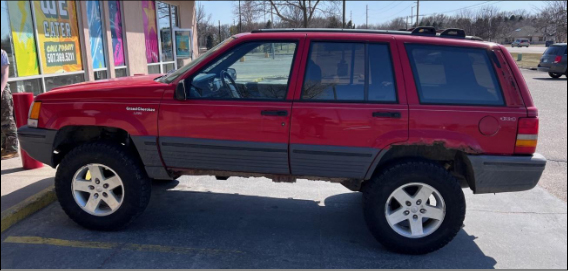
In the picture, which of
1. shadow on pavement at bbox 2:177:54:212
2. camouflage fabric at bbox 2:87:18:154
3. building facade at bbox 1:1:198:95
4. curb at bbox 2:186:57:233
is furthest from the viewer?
building facade at bbox 1:1:198:95

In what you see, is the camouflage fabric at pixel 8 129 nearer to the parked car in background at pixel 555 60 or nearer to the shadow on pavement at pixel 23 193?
the shadow on pavement at pixel 23 193

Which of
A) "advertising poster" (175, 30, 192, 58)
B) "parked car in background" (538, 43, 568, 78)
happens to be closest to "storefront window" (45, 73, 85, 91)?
"advertising poster" (175, 30, 192, 58)

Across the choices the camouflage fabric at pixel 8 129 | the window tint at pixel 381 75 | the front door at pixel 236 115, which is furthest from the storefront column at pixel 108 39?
the window tint at pixel 381 75

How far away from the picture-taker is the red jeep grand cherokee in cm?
350

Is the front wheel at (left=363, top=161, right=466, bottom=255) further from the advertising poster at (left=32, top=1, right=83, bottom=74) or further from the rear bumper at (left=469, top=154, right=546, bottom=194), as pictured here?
the advertising poster at (left=32, top=1, right=83, bottom=74)

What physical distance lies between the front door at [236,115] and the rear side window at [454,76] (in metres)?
1.09

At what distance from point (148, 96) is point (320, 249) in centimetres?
206

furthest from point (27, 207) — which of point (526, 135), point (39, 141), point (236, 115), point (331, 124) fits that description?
point (526, 135)

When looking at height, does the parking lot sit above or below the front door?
below

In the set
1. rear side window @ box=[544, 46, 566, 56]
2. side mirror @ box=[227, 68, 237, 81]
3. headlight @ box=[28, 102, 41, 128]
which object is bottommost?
headlight @ box=[28, 102, 41, 128]

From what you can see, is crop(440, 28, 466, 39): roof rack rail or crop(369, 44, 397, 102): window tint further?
crop(440, 28, 466, 39): roof rack rail

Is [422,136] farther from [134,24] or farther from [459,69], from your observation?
[134,24]

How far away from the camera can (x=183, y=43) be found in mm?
14164

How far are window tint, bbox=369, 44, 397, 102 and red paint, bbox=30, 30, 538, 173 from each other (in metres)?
0.06
